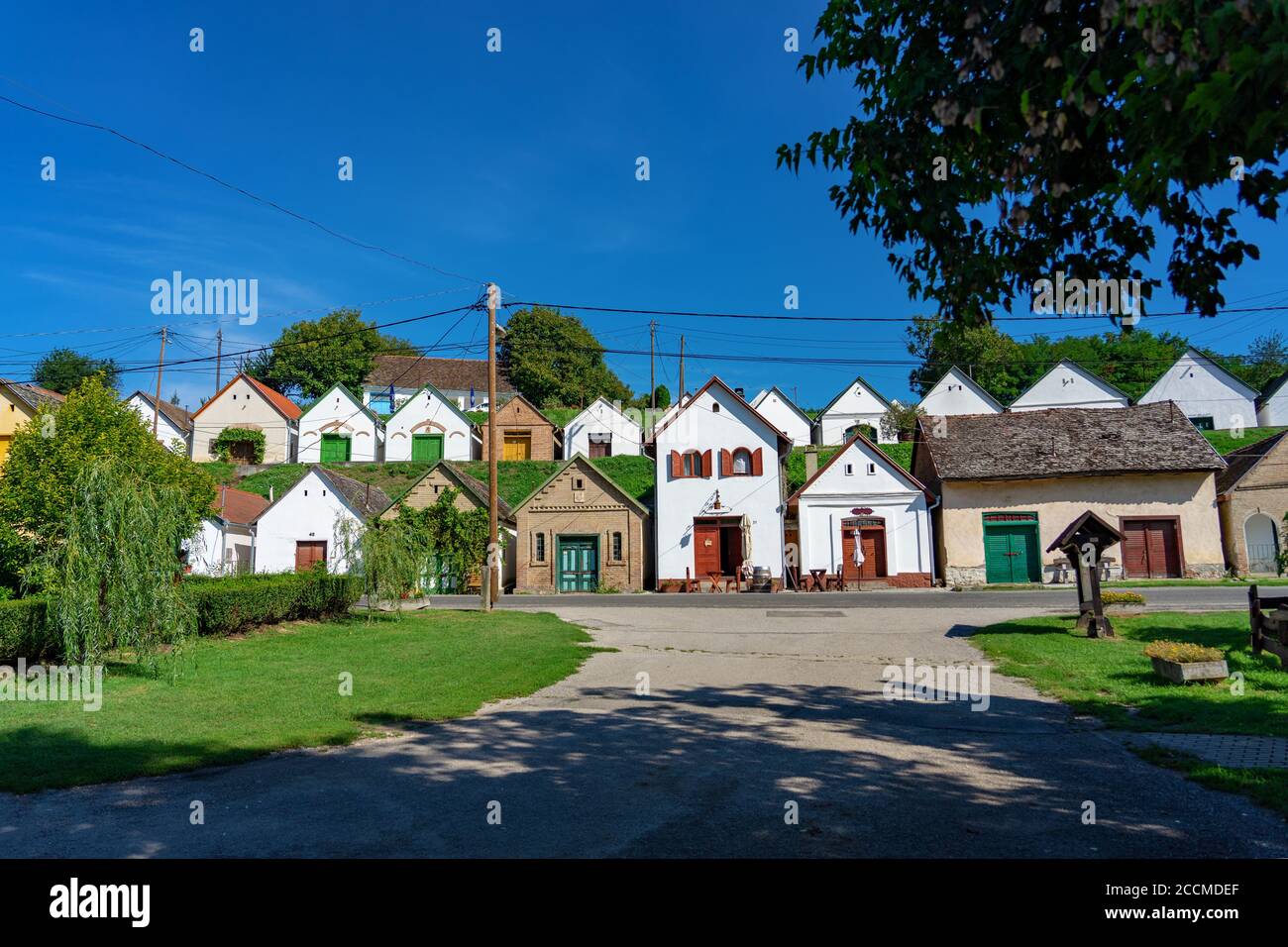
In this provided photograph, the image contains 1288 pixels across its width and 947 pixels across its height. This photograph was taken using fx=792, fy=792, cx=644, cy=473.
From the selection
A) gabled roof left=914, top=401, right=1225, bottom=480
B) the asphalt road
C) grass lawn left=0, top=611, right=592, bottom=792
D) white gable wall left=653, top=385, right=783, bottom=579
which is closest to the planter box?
grass lawn left=0, top=611, right=592, bottom=792

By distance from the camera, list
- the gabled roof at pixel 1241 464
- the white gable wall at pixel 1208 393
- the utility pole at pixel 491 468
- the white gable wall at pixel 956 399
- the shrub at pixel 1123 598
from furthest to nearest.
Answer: the white gable wall at pixel 956 399 → the white gable wall at pixel 1208 393 → the gabled roof at pixel 1241 464 → the utility pole at pixel 491 468 → the shrub at pixel 1123 598

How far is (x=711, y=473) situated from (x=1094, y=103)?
1345 inches

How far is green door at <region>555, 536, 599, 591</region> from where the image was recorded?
38.3 meters

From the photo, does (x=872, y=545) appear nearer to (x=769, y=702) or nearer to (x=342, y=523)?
(x=342, y=523)

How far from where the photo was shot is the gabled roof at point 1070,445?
3462cm

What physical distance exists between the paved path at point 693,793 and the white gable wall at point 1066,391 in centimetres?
5300

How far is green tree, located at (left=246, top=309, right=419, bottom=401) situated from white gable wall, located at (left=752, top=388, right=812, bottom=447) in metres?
37.7

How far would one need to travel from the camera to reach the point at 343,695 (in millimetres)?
10914

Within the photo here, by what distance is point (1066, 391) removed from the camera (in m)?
57.2

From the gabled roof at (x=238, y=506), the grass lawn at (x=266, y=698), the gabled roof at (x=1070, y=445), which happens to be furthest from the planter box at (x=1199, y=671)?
the gabled roof at (x=238, y=506)

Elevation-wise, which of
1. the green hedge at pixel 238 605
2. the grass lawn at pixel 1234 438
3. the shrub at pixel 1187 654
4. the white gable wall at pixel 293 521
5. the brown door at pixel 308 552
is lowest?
the shrub at pixel 1187 654

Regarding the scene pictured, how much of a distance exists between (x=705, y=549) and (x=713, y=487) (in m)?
3.00

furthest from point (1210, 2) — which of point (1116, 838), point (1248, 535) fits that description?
point (1248, 535)

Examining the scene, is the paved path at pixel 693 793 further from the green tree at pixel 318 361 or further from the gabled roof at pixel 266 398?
the green tree at pixel 318 361
